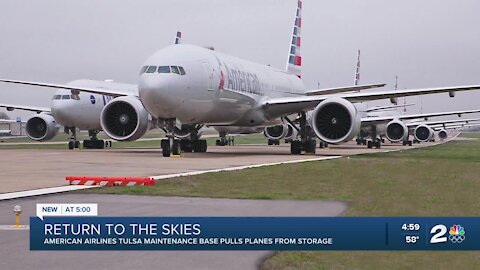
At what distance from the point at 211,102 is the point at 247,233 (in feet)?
75.6

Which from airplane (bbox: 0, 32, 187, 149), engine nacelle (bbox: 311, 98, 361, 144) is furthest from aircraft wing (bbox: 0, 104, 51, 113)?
engine nacelle (bbox: 311, 98, 361, 144)

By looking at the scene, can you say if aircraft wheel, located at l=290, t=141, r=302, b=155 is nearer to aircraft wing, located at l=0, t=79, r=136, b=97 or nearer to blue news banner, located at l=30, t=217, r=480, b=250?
aircraft wing, located at l=0, t=79, r=136, b=97

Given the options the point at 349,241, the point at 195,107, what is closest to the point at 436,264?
the point at 349,241

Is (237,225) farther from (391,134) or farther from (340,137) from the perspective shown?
(391,134)

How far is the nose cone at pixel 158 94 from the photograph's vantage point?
89.6 ft

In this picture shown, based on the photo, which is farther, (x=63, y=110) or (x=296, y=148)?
(x=63, y=110)

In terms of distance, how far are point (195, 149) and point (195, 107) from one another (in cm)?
726

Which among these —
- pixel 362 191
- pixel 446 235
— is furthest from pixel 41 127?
pixel 446 235

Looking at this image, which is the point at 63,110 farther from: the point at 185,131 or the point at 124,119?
the point at 185,131

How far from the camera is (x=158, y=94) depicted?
27.3 metres

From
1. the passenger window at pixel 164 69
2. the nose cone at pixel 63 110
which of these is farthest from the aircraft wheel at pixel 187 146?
the passenger window at pixel 164 69

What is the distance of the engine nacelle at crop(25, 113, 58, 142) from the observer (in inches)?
1624

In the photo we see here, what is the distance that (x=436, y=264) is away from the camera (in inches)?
284

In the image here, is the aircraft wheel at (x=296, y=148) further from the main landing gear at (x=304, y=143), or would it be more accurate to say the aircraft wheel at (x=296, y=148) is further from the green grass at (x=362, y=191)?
the green grass at (x=362, y=191)
